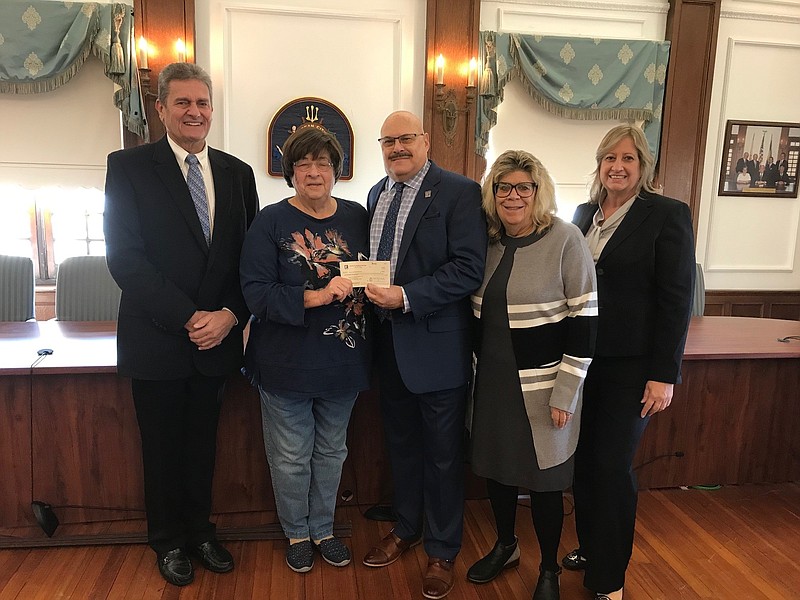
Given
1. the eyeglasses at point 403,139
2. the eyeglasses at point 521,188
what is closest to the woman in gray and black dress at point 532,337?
the eyeglasses at point 521,188

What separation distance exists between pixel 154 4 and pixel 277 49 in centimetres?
77

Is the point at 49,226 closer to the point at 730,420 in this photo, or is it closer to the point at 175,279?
the point at 175,279

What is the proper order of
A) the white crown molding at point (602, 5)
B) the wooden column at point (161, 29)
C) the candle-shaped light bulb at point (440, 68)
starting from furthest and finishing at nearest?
the white crown molding at point (602, 5) → the candle-shaped light bulb at point (440, 68) → the wooden column at point (161, 29)

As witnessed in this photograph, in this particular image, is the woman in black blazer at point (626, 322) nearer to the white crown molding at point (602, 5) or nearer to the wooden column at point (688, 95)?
the white crown molding at point (602, 5)

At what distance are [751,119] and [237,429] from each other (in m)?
4.30

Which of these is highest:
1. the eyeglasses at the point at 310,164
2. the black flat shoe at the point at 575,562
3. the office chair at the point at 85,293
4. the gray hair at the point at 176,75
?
the gray hair at the point at 176,75

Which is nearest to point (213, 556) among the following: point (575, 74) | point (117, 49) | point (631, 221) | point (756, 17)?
point (631, 221)

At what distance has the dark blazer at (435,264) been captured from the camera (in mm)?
1681

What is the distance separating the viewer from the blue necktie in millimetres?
1731

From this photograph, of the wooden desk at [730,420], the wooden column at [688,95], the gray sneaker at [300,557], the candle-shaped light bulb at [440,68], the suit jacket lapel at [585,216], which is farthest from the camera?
the wooden column at [688,95]

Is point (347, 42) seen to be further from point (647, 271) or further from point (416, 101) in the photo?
point (647, 271)

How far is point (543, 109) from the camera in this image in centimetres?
406

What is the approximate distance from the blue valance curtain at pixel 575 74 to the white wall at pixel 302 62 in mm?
488

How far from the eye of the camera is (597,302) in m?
1.58
